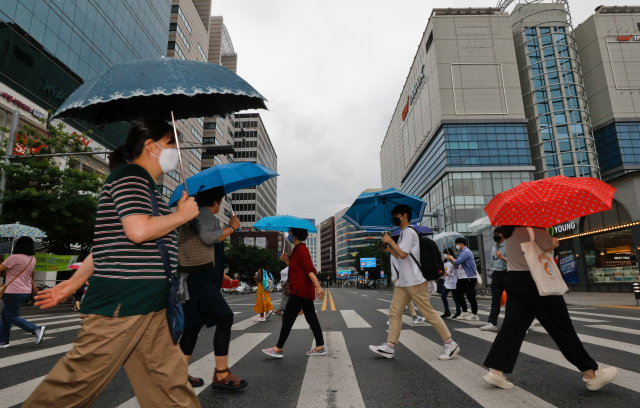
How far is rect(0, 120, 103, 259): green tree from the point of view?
13969 millimetres

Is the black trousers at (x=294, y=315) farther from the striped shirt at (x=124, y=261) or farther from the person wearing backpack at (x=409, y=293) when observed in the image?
the striped shirt at (x=124, y=261)

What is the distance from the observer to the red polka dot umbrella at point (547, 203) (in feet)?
10.4

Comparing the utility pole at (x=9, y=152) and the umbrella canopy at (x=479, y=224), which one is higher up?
the utility pole at (x=9, y=152)

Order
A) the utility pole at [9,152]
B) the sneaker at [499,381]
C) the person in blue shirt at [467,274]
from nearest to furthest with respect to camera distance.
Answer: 1. the sneaker at [499,381]
2. the person in blue shirt at [467,274]
3. the utility pole at [9,152]

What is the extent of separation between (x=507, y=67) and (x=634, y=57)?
19.5 meters

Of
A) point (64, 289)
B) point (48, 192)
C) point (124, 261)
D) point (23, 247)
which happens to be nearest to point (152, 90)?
point (124, 261)

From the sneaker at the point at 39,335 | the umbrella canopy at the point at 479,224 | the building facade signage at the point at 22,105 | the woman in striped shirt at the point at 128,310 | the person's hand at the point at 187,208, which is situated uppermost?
the building facade signage at the point at 22,105

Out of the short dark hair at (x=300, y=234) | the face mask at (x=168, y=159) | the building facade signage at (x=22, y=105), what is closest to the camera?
the face mask at (x=168, y=159)

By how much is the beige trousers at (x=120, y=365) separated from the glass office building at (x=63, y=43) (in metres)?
17.9

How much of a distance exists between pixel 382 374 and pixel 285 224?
2.99m

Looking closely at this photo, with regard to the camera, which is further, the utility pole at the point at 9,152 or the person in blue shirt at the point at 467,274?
the utility pole at the point at 9,152

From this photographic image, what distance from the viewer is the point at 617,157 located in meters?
50.4

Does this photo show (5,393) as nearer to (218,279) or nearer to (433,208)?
(218,279)

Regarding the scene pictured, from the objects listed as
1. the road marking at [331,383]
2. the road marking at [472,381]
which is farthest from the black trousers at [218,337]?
the road marking at [472,381]
